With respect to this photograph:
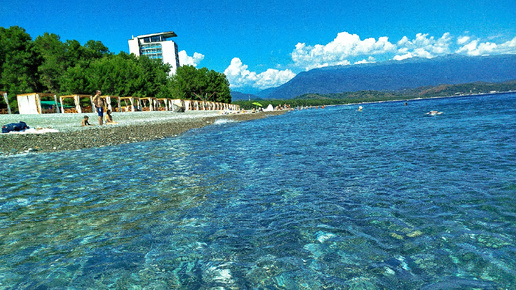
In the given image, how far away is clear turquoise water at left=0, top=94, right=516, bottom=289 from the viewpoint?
318 cm

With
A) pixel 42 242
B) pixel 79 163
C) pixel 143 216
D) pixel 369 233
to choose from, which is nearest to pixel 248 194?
pixel 143 216

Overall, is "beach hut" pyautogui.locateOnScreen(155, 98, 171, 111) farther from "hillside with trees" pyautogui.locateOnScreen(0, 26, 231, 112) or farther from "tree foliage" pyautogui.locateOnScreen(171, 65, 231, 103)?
"tree foliage" pyautogui.locateOnScreen(171, 65, 231, 103)

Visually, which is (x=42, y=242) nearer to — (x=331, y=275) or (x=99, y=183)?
(x=99, y=183)

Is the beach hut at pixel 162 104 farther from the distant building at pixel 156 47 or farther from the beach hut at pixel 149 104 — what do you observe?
the distant building at pixel 156 47

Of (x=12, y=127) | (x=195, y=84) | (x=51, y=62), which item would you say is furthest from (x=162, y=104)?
(x=12, y=127)

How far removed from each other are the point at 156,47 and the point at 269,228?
168595 millimetres

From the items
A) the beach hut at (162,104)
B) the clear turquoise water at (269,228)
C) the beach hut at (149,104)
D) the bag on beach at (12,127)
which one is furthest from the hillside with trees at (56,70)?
the clear turquoise water at (269,228)

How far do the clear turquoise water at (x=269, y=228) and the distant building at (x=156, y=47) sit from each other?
157 meters

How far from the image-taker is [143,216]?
5.12 metres

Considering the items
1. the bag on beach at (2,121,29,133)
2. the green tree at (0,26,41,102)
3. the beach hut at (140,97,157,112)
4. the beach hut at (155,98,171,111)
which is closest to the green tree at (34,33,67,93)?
the green tree at (0,26,41,102)

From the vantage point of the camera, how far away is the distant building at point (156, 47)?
503 feet

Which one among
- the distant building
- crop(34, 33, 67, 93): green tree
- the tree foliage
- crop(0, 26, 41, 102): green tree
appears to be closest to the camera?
crop(0, 26, 41, 102): green tree

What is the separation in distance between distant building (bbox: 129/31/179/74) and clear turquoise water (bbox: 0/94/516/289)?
157m

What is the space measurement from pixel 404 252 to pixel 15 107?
6992 cm
